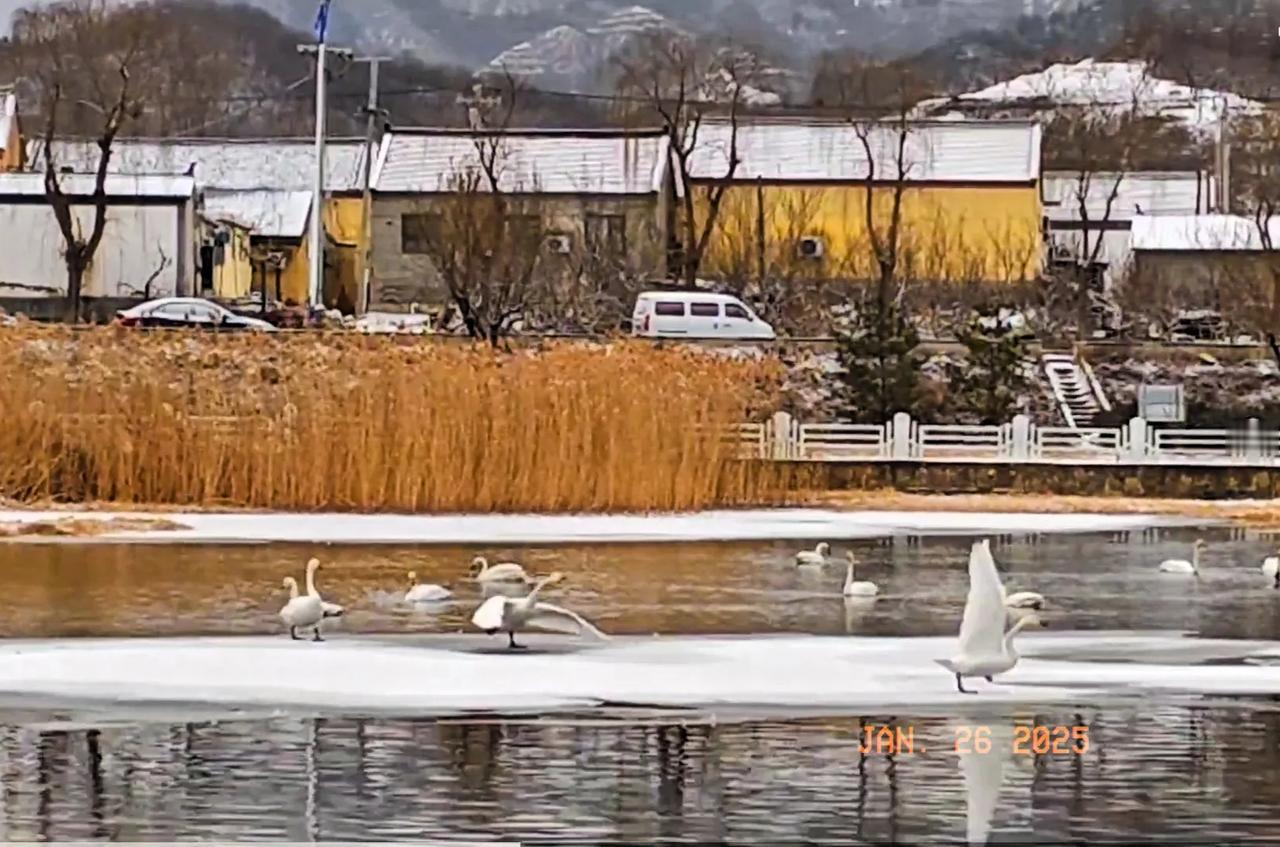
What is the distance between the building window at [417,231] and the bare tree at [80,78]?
235 inches

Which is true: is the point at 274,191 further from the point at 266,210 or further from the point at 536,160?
the point at 536,160

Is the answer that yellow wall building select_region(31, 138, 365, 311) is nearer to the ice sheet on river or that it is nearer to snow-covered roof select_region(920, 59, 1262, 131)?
snow-covered roof select_region(920, 59, 1262, 131)

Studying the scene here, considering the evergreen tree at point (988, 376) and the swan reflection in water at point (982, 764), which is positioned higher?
the evergreen tree at point (988, 376)

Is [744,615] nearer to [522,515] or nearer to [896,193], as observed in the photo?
[522,515]

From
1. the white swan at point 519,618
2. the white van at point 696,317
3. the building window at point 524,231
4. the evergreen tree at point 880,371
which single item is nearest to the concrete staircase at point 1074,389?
the evergreen tree at point 880,371

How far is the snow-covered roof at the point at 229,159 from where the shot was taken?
59.3 m

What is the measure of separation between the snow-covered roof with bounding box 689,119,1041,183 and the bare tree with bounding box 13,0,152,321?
12438 millimetres

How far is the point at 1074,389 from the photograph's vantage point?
35250 millimetres

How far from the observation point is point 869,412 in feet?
101

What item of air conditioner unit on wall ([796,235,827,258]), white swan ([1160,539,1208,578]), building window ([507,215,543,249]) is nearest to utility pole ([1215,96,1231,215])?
air conditioner unit on wall ([796,235,827,258])

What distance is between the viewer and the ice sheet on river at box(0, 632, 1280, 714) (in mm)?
10227

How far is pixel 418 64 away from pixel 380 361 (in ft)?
156

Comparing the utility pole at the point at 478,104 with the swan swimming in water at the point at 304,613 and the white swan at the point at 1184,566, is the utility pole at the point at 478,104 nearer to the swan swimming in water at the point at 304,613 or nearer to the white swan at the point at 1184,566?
the white swan at the point at 1184,566

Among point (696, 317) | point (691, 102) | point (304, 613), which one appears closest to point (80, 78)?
point (691, 102)
